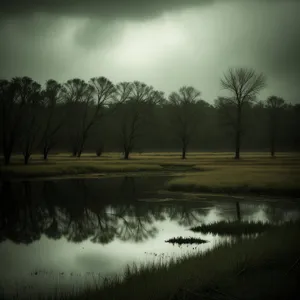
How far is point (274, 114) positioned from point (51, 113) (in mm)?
5557

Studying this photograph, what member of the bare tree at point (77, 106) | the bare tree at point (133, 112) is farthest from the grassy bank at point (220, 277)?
the bare tree at point (133, 112)

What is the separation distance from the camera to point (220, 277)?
5637 millimetres

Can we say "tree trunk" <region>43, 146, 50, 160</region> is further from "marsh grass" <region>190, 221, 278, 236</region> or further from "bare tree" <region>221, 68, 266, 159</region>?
"bare tree" <region>221, 68, 266, 159</region>

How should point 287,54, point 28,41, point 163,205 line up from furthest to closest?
point 163,205
point 287,54
point 28,41

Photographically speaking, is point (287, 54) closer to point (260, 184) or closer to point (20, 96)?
point (20, 96)

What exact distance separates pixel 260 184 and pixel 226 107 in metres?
3.35

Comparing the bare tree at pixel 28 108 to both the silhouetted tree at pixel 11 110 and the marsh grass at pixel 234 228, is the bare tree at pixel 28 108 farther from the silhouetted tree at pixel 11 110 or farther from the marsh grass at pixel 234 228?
the marsh grass at pixel 234 228

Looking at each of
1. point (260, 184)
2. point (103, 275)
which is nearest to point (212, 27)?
point (103, 275)

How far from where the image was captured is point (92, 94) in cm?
950

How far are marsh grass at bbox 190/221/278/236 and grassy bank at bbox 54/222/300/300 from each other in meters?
2.15

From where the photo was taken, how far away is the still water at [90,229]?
20.5 feet

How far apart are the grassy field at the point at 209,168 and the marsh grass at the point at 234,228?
1.49m

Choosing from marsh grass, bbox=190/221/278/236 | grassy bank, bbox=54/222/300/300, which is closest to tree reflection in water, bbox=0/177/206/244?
marsh grass, bbox=190/221/278/236

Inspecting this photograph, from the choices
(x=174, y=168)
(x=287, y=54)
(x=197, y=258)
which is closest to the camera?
(x=197, y=258)
